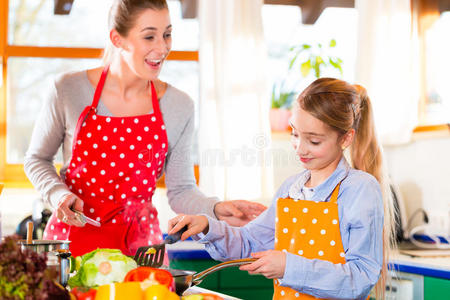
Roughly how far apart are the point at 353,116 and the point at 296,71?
205 centimetres

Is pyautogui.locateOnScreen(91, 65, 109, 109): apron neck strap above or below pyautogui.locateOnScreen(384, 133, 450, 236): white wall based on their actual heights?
above

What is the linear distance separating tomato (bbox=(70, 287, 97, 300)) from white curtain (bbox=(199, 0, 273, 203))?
2.21 meters

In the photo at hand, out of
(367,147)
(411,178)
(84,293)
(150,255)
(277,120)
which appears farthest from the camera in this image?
(277,120)

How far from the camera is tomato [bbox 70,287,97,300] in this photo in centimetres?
100

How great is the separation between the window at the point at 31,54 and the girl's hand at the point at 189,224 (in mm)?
2020

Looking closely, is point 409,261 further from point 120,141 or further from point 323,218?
point 120,141

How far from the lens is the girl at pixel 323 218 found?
1.35m

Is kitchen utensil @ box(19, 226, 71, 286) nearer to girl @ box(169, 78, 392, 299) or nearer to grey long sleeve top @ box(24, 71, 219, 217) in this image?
girl @ box(169, 78, 392, 299)

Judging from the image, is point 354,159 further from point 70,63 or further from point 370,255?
point 70,63

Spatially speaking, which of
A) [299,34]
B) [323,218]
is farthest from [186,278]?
[299,34]

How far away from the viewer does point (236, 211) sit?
177cm

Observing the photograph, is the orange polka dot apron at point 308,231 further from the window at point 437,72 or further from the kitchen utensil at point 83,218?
the window at point 437,72

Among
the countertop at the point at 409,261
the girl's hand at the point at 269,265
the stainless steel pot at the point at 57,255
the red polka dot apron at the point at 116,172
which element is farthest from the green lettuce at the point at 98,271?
A: the countertop at the point at 409,261

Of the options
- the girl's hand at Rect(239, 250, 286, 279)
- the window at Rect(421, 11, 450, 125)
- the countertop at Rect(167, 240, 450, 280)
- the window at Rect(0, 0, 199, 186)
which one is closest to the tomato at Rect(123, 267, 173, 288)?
the girl's hand at Rect(239, 250, 286, 279)
